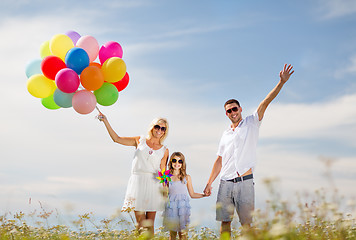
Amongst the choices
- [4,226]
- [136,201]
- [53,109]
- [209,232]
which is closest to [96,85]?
[53,109]

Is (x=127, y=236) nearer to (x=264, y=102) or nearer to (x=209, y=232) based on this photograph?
(x=209, y=232)

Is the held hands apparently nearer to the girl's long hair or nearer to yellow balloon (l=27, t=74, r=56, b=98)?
the girl's long hair

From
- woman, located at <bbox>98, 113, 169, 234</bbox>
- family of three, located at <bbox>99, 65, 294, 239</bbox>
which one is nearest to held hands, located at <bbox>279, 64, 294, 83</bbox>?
family of three, located at <bbox>99, 65, 294, 239</bbox>

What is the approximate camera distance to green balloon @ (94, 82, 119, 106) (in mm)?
6383

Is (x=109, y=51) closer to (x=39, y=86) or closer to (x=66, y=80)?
(x=66, y=80)

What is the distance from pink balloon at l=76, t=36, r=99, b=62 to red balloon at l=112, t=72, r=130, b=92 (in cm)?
60

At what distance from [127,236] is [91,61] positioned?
318cm

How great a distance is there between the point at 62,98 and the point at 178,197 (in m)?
2.52

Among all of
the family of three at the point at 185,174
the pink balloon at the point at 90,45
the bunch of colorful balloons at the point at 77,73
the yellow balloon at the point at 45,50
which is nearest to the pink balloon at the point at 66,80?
the bunch of colorful balloons at the point at 77,73

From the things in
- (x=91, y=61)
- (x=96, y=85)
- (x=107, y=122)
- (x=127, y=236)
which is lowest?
(x=127, y=236)

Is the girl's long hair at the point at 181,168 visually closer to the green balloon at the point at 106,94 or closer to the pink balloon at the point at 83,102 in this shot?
the green balloon at the point at 106,94

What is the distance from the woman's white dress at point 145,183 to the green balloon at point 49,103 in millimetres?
1878

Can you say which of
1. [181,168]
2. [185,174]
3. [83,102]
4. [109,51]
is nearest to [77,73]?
[83,102]

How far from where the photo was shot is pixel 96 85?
6211mm
